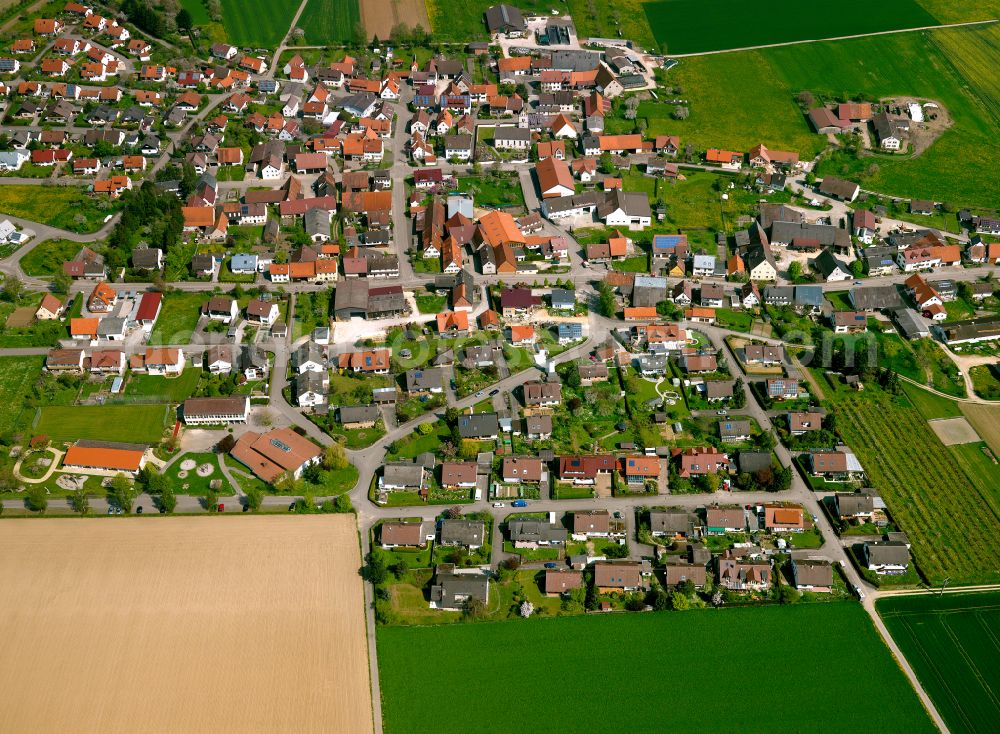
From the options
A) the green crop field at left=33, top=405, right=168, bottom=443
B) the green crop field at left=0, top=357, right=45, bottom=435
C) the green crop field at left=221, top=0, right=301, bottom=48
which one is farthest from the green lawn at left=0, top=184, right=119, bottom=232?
the green crop field at left=221, top=0, right=301, bottom=48

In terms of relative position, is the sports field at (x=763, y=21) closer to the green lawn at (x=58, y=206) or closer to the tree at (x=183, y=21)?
the tree at (x=183, y=21)

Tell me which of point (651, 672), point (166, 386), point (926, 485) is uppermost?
point (166, 386)

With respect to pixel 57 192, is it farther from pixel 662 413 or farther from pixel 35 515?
pixel 662 413

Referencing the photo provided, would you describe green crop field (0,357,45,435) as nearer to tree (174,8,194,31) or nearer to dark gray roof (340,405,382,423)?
dark gray roof (340,405,382,423)

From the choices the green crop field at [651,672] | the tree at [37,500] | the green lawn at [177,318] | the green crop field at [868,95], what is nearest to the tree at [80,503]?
the tree at [37,500]

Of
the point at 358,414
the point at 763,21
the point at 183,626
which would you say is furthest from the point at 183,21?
the point at 183,626

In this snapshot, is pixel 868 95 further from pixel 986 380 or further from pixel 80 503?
pixel 80 503
